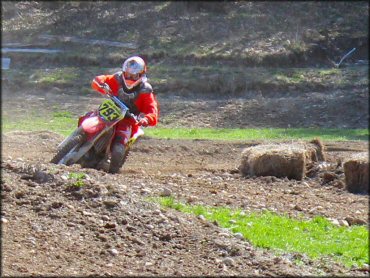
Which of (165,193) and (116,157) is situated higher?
(165,193)

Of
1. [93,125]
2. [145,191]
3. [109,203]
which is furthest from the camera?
[93,125]

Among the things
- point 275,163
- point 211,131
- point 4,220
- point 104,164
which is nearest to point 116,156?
point 104,164

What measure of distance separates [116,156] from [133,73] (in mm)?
1255

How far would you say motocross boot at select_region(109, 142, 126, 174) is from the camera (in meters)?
12.7

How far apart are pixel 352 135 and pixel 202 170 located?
320 inches

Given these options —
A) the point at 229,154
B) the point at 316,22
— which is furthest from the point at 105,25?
the point at 229,154

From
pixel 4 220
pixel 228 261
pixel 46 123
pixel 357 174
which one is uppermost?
pixel 4 220

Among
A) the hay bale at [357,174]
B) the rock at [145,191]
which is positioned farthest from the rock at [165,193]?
the hay bale at [357,174]

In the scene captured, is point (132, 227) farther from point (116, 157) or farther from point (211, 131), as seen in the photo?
point (211, 131)

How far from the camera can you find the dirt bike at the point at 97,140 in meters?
12.4

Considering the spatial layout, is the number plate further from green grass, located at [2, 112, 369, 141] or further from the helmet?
green grass, located at [2, 112, 369, 141]

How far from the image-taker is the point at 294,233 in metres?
8.98

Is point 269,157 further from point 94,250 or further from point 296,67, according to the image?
point 296,67

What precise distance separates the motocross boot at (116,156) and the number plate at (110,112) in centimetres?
42
